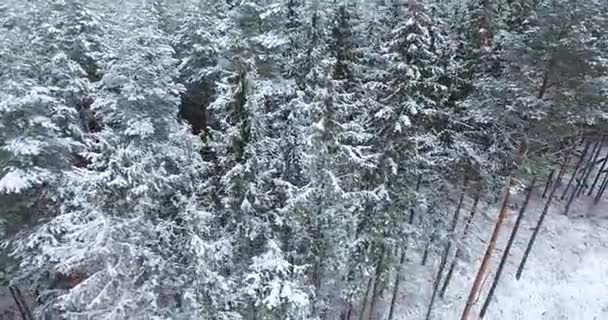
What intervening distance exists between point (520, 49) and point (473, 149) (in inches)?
187

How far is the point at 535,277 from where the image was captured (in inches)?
998

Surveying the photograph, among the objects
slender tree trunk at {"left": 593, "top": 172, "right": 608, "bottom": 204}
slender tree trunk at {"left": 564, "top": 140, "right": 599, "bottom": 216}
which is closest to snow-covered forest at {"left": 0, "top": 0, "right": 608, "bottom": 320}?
slender tree trunk at {"left": 564, "top": 140, "right": 599, "bottom": 216}

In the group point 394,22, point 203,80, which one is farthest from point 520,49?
point 203,80

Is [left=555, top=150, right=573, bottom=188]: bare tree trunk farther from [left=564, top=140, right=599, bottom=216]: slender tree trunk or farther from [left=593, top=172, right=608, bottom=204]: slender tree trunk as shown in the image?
[left=593, top=172, right=608, bottom=204]: slender tree trunk

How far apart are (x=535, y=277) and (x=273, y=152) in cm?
1907

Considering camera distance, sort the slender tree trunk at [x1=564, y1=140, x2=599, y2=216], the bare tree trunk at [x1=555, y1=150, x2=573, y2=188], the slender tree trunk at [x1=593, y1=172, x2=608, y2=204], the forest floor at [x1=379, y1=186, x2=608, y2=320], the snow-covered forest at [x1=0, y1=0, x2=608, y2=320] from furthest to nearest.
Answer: the slender tree trunk at [x1=593, y1=172, x2=608, y2=204] → the slender tree trunk at [x1=564, y1=140, x2=599, y2=216] → the forest floor at [x1=379, y1=186, x2=608, y2=320] → the bare tree trunk at [x1=555, y1=150, x2=573, y2=188] → the snow-covered forest at [x1=0, y1=0, x2=608, y2=320]

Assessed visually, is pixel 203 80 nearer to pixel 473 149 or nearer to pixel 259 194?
pixel 259 194

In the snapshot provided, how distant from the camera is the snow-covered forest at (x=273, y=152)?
43.9ft

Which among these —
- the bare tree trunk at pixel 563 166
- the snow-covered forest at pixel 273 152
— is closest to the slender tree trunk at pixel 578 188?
the bare tree trunk at pixel 563 166

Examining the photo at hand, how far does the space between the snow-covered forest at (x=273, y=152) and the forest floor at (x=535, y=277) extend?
5.16 metres

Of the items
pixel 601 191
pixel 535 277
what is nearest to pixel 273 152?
pixel 535 277

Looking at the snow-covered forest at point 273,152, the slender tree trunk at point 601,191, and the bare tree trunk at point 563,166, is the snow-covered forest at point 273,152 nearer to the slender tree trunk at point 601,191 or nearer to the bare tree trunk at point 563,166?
the bare tree trunk at point 563,166

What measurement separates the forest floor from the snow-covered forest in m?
5.16

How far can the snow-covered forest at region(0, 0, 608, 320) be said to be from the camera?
43.9 feet
